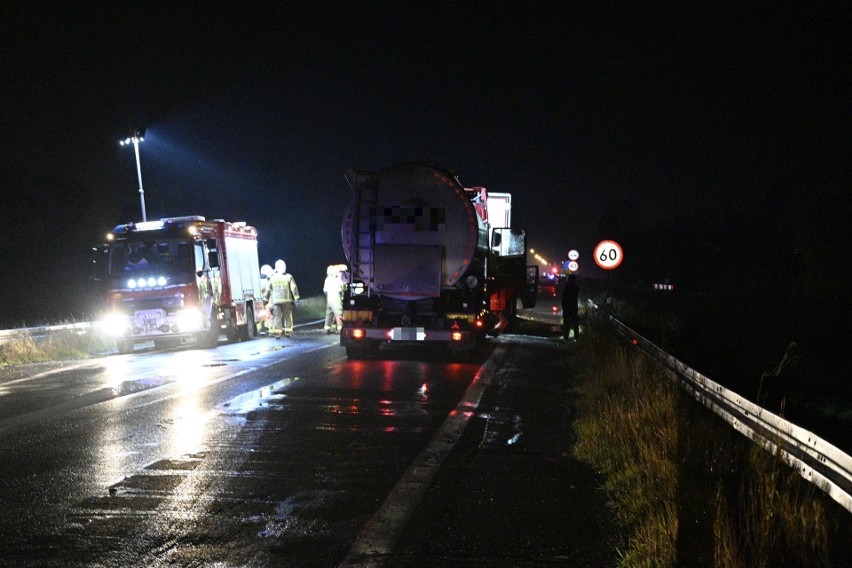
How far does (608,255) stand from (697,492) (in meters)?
11.2

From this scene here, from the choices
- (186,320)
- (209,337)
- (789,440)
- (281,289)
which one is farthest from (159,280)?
(789,440)

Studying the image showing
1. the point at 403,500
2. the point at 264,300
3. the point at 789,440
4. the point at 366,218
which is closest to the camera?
the point at 789,440

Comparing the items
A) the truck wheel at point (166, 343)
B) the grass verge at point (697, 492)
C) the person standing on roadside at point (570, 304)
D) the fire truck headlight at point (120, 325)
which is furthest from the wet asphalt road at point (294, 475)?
the truck wheel at point (166, 343)

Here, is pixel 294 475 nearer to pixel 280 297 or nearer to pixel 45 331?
pixel 280 297

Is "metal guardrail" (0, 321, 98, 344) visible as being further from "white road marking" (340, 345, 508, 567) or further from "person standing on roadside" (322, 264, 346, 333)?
"white road marking" (340, 345, 508, 567)

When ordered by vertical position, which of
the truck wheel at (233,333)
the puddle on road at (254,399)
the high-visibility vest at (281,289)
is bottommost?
the puddle on road at (254,399)

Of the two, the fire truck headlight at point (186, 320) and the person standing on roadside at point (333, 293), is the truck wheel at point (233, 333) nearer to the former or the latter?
the fire truck headlight at point (186, 320)

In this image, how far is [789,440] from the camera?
480 centimetres

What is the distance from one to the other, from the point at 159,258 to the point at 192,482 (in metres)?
13.3

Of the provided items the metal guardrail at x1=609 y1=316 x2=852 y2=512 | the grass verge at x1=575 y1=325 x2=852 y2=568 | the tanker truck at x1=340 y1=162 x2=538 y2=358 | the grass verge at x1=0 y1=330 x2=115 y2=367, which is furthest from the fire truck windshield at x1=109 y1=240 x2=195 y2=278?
the metal guardrail at x1=609 y1=316 x2=852 y2=512

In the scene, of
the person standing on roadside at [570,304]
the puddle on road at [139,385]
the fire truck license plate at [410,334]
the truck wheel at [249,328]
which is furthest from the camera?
the truck wheel at [249,328]

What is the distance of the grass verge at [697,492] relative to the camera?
13.6 feet

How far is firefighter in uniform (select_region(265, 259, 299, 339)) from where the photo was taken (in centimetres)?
2259

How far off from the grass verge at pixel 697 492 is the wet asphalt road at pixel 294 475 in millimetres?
315
